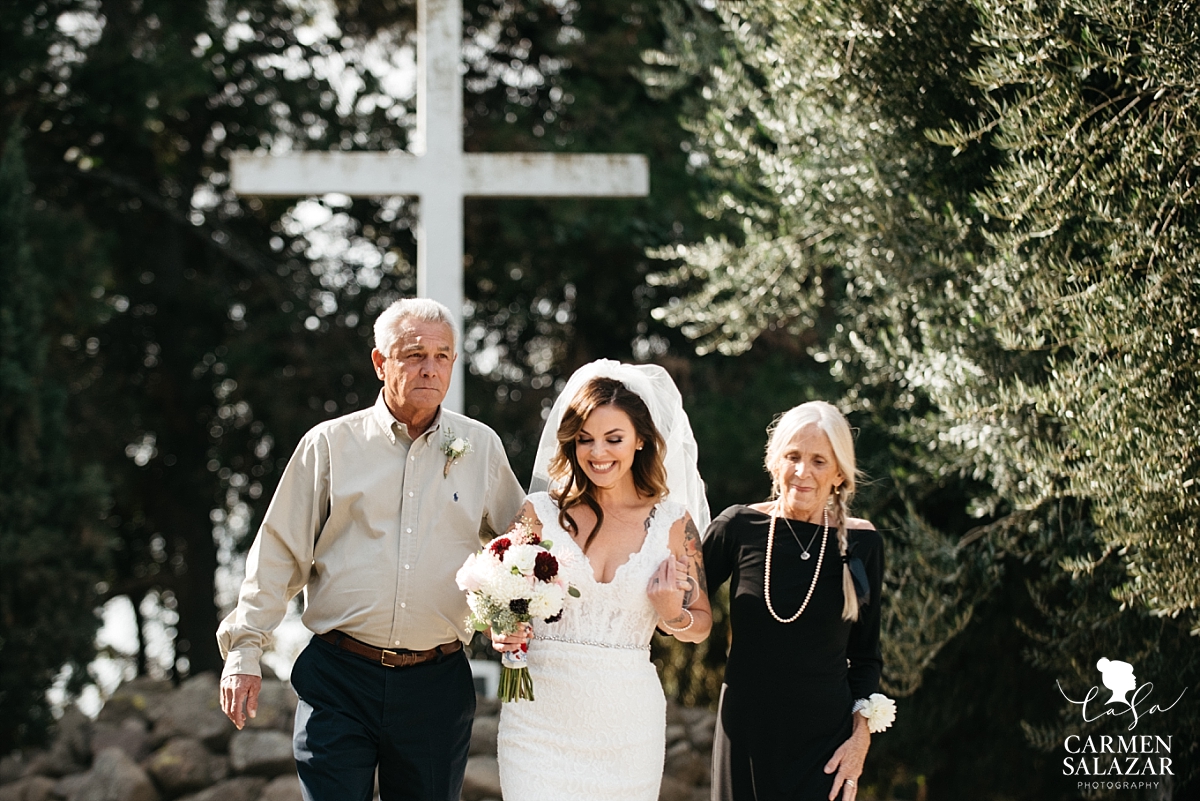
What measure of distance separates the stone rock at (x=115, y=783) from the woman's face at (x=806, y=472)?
13.7 ft

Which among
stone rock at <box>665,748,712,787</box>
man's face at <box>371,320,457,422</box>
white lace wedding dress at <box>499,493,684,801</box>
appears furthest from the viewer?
stone rock at <box>665,748,712,787</box>

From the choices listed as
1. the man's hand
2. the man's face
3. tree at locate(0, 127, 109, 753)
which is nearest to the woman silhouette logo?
A: the man's face

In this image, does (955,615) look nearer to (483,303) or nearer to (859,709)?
(859,709)

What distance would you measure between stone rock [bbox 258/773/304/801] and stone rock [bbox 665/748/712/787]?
6.90 ft

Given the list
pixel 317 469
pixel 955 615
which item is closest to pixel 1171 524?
pixel 955 615

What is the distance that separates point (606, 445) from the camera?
3.91 m

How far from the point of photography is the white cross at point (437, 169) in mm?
6488

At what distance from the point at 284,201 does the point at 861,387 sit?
5.88 m

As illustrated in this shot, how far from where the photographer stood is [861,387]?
6.74m

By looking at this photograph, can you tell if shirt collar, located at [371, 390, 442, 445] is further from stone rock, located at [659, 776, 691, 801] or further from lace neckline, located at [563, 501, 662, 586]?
stone rock, located at [659, 776, 691, 801]

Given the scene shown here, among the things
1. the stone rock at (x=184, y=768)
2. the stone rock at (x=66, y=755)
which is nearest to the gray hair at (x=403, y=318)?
the stone rock at (x=184, y=768)

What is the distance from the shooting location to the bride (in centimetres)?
378

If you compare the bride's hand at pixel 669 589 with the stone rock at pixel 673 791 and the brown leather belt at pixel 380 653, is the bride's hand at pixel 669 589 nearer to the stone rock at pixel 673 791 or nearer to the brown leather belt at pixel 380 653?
the brown leather belt at pixel 380 653

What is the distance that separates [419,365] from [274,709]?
3.52 m
